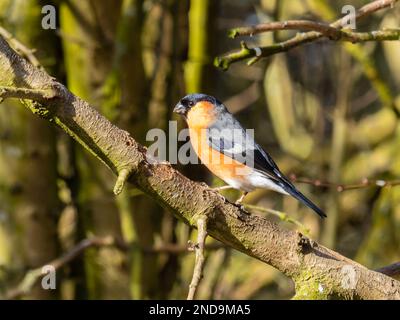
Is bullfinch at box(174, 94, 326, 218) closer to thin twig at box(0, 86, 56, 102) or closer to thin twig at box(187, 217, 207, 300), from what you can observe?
thin twig at box(187, 217, 207, 300)

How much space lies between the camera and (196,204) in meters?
2.52

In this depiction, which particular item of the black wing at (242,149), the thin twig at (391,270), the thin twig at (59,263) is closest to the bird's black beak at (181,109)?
the black wing at (242,149)

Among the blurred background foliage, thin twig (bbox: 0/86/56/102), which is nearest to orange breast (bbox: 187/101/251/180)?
the blurred background foliage

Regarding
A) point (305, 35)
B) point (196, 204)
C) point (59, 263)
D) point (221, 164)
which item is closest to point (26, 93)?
point (196, 204)

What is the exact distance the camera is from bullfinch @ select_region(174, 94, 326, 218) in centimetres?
428

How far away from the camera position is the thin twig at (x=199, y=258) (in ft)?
7.23

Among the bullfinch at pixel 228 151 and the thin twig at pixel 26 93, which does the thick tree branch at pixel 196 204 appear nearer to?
the thin twig at pixel 26 93

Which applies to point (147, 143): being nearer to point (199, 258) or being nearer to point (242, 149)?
point (242, 149)

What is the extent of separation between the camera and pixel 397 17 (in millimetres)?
5500

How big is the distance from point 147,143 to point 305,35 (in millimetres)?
2144

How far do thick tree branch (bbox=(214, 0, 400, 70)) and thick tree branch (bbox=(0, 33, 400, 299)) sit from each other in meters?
0.81
